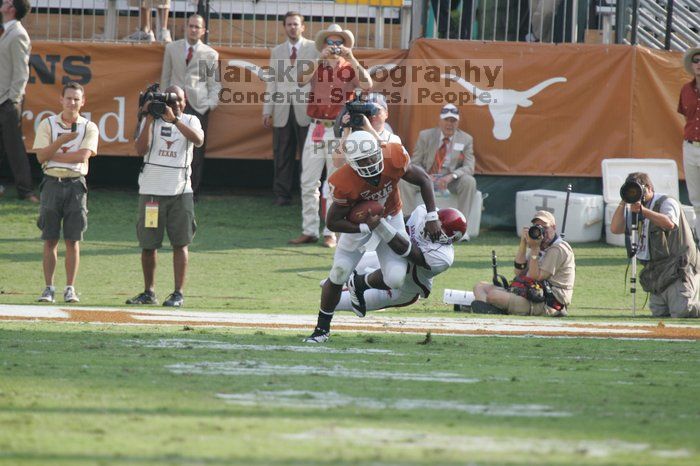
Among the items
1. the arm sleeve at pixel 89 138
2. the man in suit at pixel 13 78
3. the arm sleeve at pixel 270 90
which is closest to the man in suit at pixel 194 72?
the arm sleeve at pixel 270 90

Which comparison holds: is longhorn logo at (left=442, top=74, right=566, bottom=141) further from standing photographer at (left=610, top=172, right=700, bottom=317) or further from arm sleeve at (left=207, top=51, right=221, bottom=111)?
standing photographer at (left=610, top=172, right=700, bottom=317)

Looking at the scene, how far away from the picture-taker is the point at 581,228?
1472cm

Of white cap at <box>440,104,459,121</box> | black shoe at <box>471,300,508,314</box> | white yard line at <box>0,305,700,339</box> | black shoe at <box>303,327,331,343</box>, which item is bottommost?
black shoe at <box>471,300,508,314</box>

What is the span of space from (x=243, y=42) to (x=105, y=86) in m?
2.13

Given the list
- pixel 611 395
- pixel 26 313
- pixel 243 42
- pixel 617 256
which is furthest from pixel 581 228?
pixel 611 395

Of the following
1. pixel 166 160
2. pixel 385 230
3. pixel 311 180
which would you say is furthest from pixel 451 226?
pixel 311 180

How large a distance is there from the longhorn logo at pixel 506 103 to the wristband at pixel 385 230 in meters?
6.82

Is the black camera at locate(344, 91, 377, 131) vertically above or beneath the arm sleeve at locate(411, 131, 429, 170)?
above

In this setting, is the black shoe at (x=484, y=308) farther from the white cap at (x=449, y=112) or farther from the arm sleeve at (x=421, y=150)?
the white cap at (x=449, y=112)

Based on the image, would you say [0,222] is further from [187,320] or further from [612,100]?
[612,100]

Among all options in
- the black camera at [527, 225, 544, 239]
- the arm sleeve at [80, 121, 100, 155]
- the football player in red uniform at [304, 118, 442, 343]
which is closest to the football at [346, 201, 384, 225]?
the football player in red uniform at [304, 118, 442, 343]

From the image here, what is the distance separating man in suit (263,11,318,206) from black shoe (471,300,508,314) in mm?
4528

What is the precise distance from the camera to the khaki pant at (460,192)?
47.3ft

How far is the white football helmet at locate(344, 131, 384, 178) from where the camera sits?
8156mm
